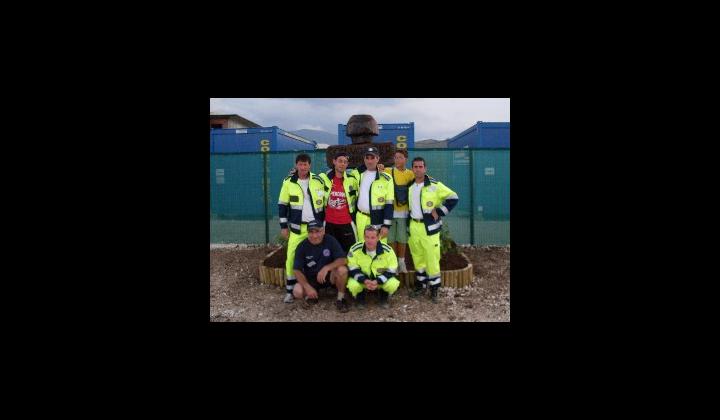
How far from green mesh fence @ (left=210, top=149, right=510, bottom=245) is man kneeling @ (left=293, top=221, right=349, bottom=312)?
4030mm

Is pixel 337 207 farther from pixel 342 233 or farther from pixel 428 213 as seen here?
pixel 428 213

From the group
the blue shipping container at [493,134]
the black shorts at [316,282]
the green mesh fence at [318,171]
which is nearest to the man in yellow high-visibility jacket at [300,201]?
the black shorts at [316,282]

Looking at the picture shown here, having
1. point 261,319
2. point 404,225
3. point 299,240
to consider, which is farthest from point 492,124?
point 261,319

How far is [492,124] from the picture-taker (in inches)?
410

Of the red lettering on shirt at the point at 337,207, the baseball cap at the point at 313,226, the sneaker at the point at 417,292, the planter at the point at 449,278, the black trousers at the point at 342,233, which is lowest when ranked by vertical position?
the sneaker at the point at 417,292

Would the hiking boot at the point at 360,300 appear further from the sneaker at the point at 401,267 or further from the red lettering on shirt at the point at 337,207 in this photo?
the red lettering on shirt at the point at 337,207

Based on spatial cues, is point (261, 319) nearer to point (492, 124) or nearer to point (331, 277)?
point (331, 277)

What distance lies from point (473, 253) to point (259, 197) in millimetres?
4968

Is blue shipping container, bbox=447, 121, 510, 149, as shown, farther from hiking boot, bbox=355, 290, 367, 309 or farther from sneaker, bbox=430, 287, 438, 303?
hiking boot, bbox=355, 290, 367, 309

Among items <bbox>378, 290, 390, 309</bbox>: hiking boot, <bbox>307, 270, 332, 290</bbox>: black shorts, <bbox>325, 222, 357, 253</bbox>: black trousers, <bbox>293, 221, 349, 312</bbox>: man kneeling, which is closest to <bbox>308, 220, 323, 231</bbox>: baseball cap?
<bbox>293, 221, 349, 312</bbox>: man kneeling

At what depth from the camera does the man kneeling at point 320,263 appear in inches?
205

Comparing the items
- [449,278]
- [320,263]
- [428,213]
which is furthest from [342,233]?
[449,278]

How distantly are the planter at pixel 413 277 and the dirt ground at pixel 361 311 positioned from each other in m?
0.10

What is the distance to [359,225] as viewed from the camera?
567 centimetres
